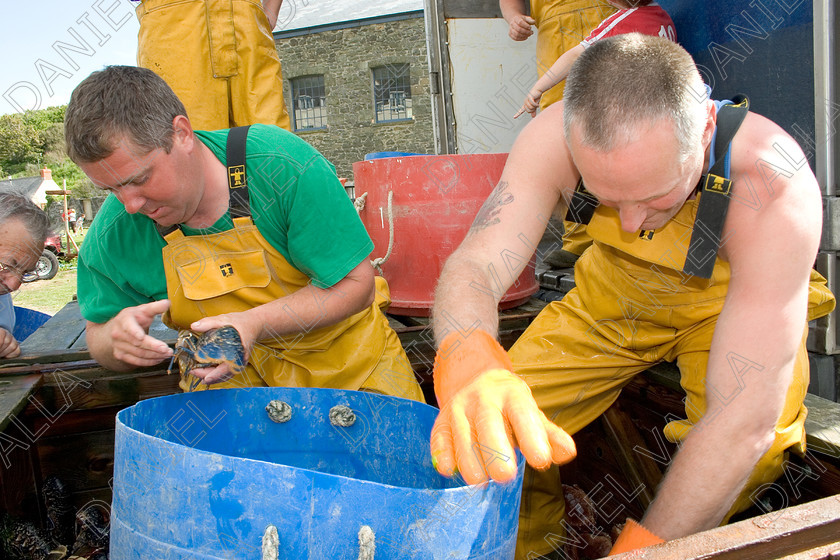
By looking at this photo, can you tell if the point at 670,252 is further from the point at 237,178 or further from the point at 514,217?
the point at 237,178

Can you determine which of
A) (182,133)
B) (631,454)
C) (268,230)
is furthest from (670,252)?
(182,133)

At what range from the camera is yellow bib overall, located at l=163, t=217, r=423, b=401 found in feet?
5.94

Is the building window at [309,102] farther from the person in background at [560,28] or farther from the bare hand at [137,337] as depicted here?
the bare hand at [137,337]

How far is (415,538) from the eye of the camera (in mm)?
993

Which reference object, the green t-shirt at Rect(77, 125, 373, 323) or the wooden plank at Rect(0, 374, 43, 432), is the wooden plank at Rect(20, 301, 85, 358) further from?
the green t-shirt at Rect(77, 125, 373, 323)

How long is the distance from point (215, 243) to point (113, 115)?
45 cm

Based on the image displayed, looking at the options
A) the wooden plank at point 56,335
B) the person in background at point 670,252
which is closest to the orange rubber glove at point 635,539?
the person in background at point 670,252

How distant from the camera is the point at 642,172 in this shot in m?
1.31

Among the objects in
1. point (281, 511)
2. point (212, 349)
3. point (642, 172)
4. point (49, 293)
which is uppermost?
point (642, 172)

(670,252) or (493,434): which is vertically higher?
(670,252)

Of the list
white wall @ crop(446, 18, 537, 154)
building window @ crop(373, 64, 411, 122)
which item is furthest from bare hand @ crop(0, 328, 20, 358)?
building window @ crop(373, 64, 411, 122)

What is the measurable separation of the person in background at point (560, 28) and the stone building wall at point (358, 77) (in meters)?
14.5

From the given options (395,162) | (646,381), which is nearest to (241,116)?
(395,162)

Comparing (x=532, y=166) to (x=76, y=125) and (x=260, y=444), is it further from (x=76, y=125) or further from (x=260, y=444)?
(x=76, y=125)
